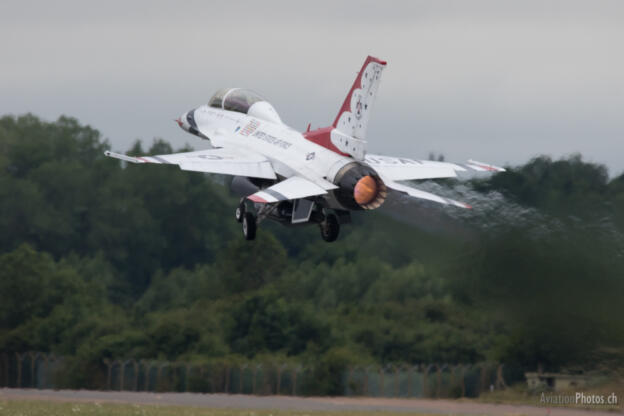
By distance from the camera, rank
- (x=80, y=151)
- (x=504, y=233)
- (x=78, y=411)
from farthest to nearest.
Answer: (x=80, y=151) < (x=78, y=411) < (x=504, y=233)

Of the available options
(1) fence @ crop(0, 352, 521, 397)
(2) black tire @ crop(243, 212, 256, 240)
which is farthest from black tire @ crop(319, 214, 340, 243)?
(1) fence @ crop(0, 352, 521, 397)

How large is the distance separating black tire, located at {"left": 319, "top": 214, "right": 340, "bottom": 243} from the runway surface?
8.53 m

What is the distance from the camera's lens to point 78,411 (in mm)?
29016

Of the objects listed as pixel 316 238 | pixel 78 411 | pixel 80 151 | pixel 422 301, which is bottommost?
pixel 78 411

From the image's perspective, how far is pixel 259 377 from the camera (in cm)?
4316

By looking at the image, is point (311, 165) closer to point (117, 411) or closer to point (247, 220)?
point (247, 220)

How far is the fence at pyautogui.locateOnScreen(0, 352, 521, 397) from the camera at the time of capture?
3981cm

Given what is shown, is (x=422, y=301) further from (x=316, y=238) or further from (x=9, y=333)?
(x=316, y=238)

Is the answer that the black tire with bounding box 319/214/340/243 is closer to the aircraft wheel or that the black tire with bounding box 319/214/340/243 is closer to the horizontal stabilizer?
the horizontal stabilizer

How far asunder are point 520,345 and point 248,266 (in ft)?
72.1

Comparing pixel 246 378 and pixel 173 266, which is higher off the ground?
pixel 173 266

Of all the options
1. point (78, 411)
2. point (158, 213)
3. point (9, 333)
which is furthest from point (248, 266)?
point (78, 411)

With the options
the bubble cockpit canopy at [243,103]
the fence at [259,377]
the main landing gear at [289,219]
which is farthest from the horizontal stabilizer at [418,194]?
the fence at [259,377]

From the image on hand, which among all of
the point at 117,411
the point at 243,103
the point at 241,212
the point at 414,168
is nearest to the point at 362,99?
the point at 414,168
